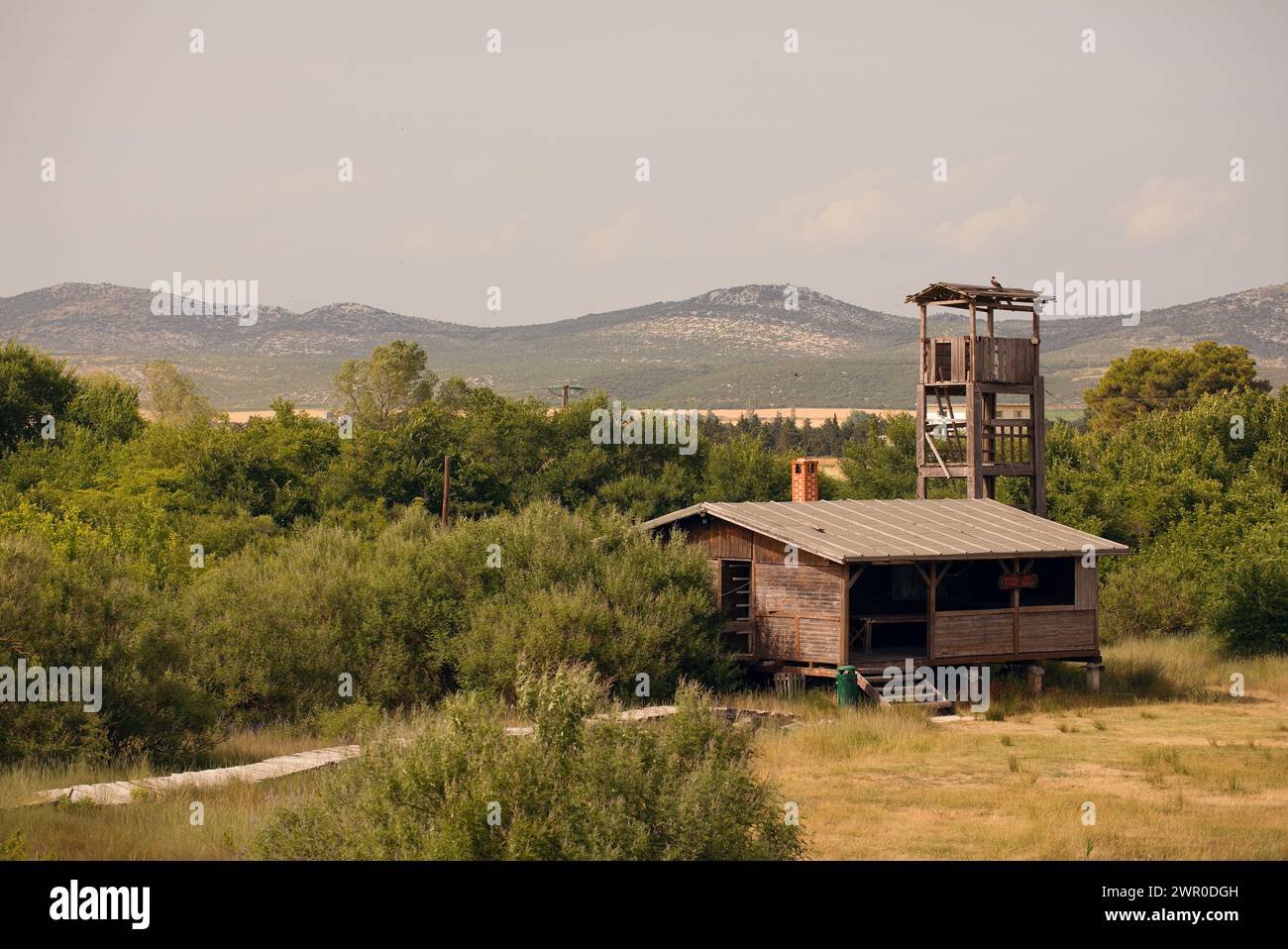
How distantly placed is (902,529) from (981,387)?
795 centimetres

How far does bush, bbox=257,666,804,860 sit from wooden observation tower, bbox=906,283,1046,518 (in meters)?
25.5

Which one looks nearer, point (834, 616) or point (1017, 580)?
point (834, 616)

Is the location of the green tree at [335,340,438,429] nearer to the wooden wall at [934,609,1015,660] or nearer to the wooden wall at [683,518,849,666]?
the wooden wall at [683,518,849,666]

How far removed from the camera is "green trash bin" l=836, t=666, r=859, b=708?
2784 cm

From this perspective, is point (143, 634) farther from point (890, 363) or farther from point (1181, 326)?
point (1181, 326)

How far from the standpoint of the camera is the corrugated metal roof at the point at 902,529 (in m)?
28.6

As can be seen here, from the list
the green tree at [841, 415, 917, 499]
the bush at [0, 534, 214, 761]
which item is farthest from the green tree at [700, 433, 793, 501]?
the bush at [0, 534, 214, 761]

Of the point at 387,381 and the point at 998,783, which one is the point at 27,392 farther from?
the point at 998,783

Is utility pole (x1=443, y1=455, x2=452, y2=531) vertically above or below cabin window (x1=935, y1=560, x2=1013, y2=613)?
above

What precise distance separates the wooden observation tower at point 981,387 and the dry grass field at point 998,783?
6651 millimetres

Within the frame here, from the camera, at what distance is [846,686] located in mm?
28000

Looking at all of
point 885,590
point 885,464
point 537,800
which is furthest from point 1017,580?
point 885,464

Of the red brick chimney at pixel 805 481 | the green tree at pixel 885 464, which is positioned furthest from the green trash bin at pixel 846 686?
the green tree at pixel 885 464
